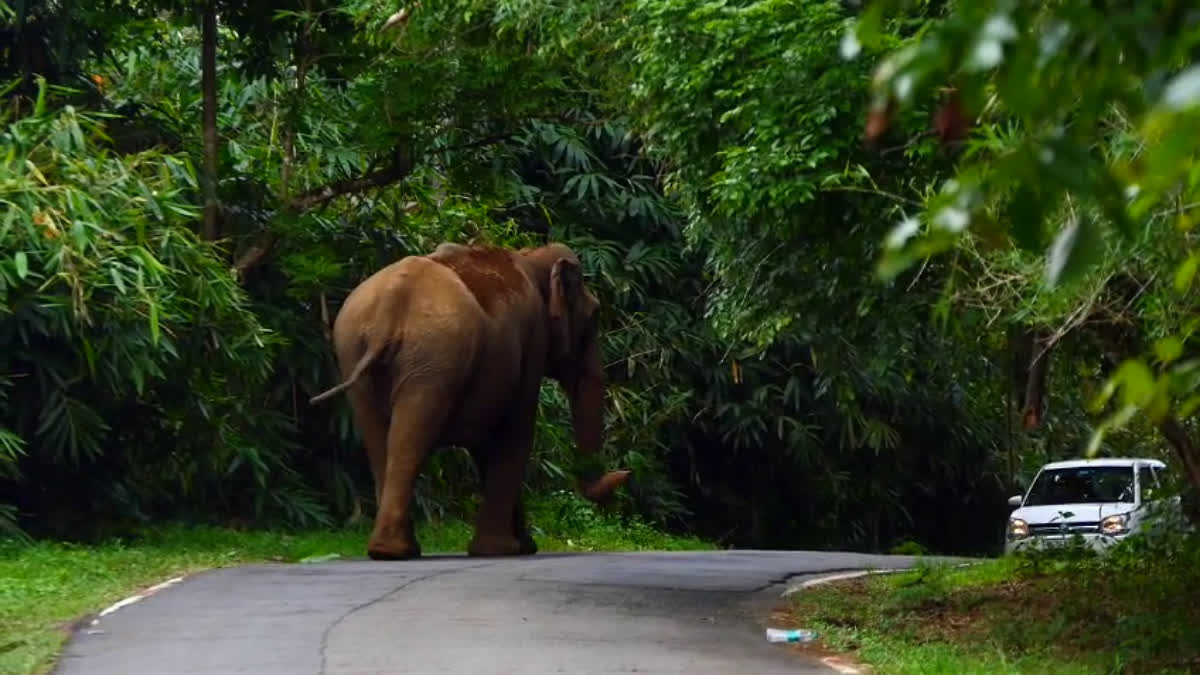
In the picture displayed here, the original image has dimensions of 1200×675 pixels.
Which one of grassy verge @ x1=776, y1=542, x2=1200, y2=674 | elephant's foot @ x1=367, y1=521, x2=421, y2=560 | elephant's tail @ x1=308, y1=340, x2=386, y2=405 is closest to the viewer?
grassy verge @ x1=776, y1=542, x2=1200, y2=674

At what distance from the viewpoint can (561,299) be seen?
67.1 ft

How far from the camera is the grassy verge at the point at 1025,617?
12.1 meters

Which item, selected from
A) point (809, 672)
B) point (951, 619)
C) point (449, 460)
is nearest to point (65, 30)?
point (449, 460)

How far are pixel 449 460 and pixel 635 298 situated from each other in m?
5.47

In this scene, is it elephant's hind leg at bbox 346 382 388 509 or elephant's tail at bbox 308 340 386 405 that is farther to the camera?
elephant's hind leg at bbox 346 382 388 509

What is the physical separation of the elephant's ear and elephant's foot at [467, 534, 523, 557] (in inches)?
78.2

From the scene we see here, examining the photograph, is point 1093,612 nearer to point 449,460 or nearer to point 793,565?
point 793,565

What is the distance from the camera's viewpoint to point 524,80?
73.2ft

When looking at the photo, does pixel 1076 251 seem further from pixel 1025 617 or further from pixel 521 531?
pixel 521 531

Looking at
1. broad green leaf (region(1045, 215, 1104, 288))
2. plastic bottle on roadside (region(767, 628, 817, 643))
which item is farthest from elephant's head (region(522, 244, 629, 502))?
broad green leaf (region(1045, 215, 1104, 288))

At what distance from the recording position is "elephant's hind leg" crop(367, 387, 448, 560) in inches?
730

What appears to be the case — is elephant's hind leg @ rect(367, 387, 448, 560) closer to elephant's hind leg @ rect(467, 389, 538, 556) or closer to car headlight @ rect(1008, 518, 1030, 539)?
elephant's hind leg @ rect(467, 389, 538, 556)

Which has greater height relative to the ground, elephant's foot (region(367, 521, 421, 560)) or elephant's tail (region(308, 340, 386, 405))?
elephant's tail (region(308, 340, 386, 405))

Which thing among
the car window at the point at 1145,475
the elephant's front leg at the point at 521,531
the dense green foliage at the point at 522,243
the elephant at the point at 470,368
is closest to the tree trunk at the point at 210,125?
the dense green foliage at the point at 522,243
